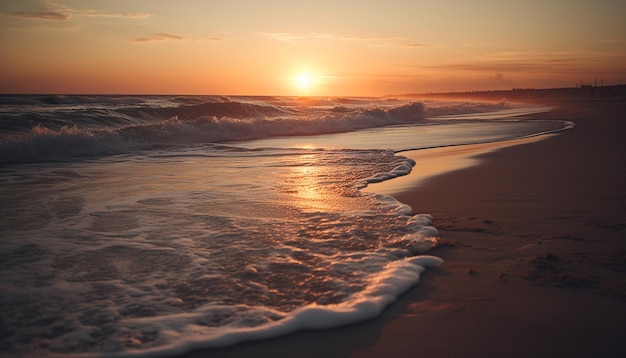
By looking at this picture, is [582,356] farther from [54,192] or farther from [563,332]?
[54,192]

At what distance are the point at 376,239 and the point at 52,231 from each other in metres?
3.09

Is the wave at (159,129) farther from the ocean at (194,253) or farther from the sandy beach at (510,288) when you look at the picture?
the sandy beach at (510,288)

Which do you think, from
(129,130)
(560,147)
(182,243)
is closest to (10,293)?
(182,243)

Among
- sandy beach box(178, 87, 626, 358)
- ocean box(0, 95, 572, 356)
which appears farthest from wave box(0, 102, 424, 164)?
sandy beach box(178, 87, 626, 358)

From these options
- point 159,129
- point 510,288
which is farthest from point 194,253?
point 159,129

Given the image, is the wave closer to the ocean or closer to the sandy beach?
the ocean

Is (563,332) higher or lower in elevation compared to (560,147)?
lower

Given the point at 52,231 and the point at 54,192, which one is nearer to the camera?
the point at 52,231

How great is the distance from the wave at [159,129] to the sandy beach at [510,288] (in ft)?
29.4

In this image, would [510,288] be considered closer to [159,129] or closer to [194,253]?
[194,253]

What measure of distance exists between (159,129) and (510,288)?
13306 mm

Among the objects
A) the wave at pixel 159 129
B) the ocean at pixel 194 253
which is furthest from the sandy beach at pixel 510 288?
the wave at pixel 159 129

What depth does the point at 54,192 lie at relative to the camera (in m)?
6.12

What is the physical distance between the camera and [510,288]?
2.82 metres
